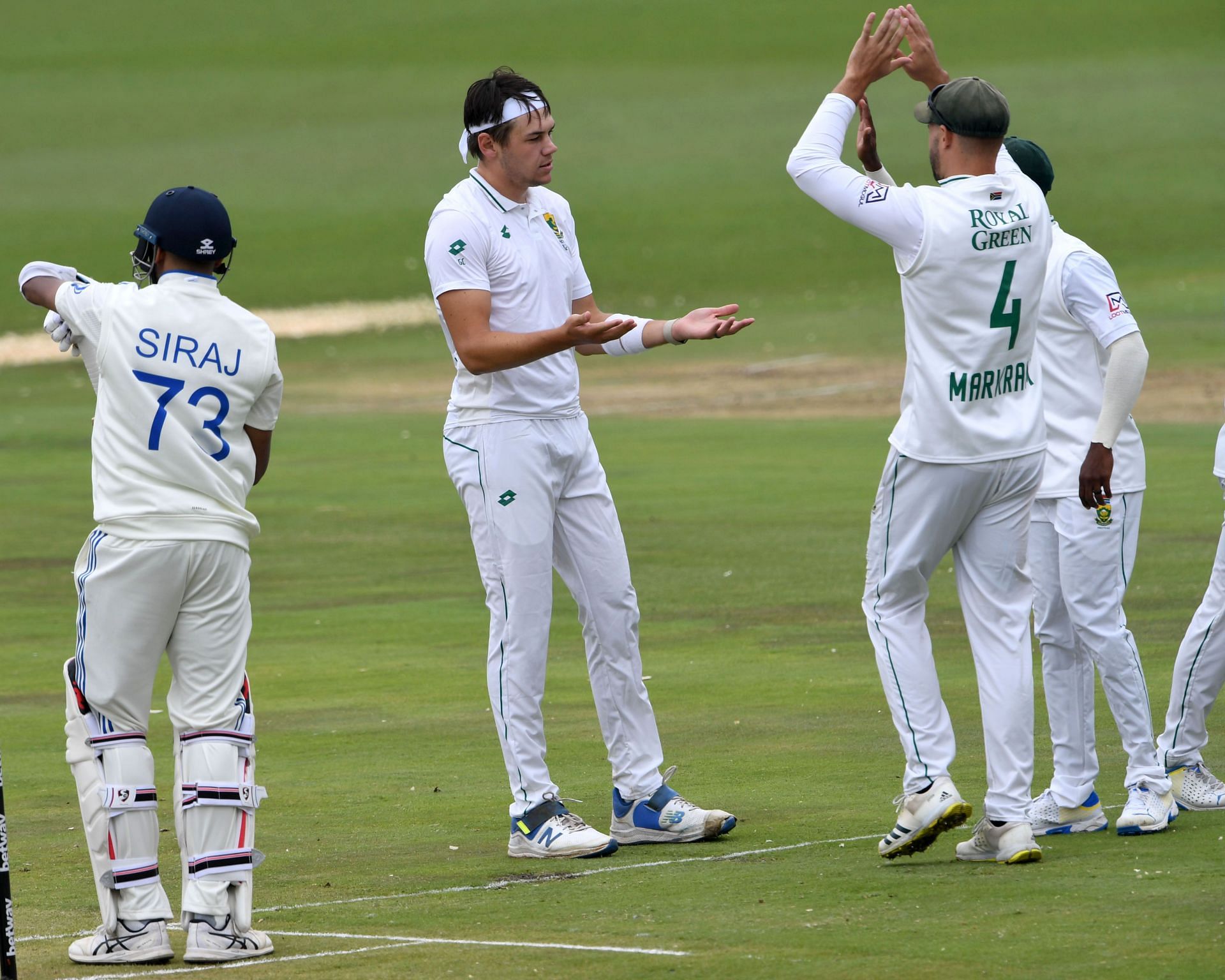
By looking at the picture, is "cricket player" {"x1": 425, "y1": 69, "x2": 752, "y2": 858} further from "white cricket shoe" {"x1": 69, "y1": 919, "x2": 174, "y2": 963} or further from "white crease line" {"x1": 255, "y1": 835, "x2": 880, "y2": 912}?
"white cricket shoe" {"x1": 69, "y1": 919, "x2": 174, "y2": 963}

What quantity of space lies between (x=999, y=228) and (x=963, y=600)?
4.18 feet

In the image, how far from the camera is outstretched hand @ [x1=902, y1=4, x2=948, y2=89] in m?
7.04

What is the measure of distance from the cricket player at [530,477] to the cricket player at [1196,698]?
1758 millimetres

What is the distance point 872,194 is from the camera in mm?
6652

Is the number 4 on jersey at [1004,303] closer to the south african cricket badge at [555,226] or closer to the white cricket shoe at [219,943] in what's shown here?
the south african cricket badge at [555,226]

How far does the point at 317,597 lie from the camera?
14781 mm

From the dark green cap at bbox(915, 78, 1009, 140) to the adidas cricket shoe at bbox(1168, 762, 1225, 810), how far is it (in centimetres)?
259

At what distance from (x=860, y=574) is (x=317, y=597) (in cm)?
390

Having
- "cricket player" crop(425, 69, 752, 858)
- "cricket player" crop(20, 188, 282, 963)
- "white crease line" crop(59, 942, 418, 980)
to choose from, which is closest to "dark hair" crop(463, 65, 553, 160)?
"cricket player" crop(425, 69, 752, 858)

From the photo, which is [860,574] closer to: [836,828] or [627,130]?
[836,828]

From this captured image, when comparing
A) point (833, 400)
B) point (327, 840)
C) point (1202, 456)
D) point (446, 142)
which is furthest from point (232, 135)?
point (327, 840)

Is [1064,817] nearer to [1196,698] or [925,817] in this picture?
[1196,698]

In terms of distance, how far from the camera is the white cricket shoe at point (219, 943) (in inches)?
229

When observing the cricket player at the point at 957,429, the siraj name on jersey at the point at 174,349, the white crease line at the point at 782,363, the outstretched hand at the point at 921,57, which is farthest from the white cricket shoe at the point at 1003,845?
the white crease line at the point at 782,363
